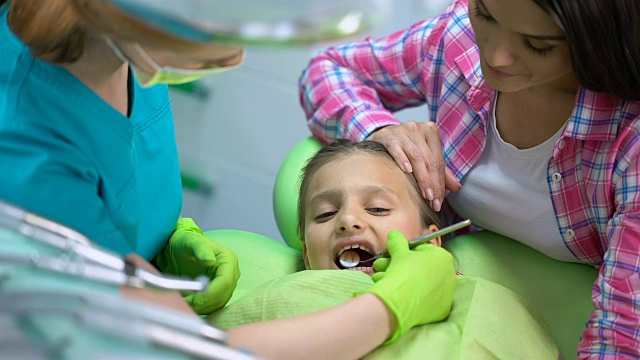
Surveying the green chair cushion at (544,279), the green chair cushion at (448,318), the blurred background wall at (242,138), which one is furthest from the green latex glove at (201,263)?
the blurred background wall at (242,138)

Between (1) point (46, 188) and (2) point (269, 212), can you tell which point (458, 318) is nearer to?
(1) point (46, 188)

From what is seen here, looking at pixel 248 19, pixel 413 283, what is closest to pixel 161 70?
pixel 248 19

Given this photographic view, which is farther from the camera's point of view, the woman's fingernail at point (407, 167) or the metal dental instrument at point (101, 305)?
the woman's fingernail at point (407, 167)

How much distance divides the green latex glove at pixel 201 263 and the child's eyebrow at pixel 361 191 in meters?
0.21

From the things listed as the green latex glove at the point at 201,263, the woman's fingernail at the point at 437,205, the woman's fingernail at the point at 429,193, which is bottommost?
the green latex glove at the point at 201,263

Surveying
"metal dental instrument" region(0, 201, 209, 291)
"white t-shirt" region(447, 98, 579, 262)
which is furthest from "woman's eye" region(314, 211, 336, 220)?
"metal dental instrument" region(0, 201, 209, 291)

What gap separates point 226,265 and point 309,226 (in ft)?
0.67

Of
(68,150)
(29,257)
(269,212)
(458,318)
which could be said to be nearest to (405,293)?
(458,318)

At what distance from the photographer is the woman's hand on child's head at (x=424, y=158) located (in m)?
1.72

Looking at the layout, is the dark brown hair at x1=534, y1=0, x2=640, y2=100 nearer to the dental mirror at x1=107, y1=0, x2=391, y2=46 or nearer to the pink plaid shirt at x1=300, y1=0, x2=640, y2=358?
the pink plaid shirt at x1=300, y1=0, x2=640, y2=358

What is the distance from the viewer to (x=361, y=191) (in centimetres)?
170

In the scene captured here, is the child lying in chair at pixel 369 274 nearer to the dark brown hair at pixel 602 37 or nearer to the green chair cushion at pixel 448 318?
the green chair cushion at pixel 448 318

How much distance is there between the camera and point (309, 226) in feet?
5.68

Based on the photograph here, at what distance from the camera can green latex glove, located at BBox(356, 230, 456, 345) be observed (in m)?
1.32
